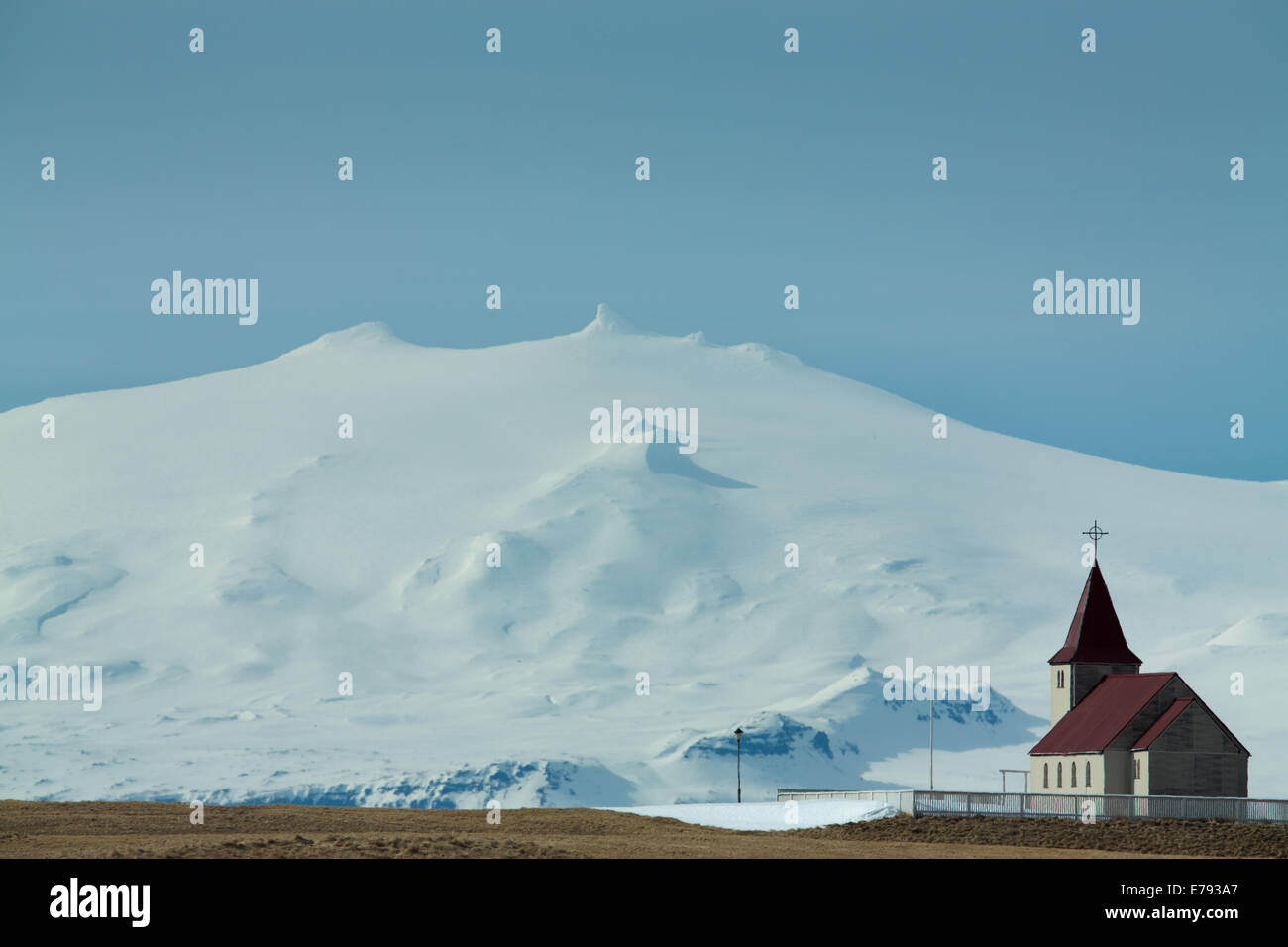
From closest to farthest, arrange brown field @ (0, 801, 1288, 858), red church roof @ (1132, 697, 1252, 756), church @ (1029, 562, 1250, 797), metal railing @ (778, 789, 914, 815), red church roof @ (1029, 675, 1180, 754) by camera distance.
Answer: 1. brown field @ (0, 801, 1288, 858)
2. metal railing @ (778, 789, 914, 815)
3. church @ (1029, 562, 1250, 797)
4. red church roof @ (1132, 697, 1252, 756)
5. red church roof @ (1029, 675, 1180, 754)

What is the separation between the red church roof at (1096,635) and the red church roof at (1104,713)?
1.25 metres

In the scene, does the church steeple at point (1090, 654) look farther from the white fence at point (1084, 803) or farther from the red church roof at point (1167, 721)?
the white fence at point (1084, 803)

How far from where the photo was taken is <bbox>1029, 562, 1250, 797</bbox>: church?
7188cm

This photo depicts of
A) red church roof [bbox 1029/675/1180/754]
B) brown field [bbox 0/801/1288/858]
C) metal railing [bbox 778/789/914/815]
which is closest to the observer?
brown field [bbox 0/801/1288/858]

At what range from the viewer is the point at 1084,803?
61281mm

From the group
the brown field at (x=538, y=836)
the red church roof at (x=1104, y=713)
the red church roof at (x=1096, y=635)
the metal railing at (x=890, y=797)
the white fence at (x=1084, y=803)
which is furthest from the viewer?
the red church roof at (x=1096, y=635)

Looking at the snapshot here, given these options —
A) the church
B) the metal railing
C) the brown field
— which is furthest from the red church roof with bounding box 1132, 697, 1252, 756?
the brown field

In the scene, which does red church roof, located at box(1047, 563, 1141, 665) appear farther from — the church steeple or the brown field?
the brown field

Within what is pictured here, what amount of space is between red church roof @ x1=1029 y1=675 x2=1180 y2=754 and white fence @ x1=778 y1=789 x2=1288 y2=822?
12.3m

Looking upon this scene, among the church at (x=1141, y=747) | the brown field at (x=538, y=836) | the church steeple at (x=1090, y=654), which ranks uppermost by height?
the church steeple at (x=1090, y=654)

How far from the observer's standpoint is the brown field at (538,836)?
4462 centimetres

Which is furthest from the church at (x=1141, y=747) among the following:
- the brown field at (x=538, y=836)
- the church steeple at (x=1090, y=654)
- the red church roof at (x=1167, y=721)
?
the brown field at (x=538, y=836)
